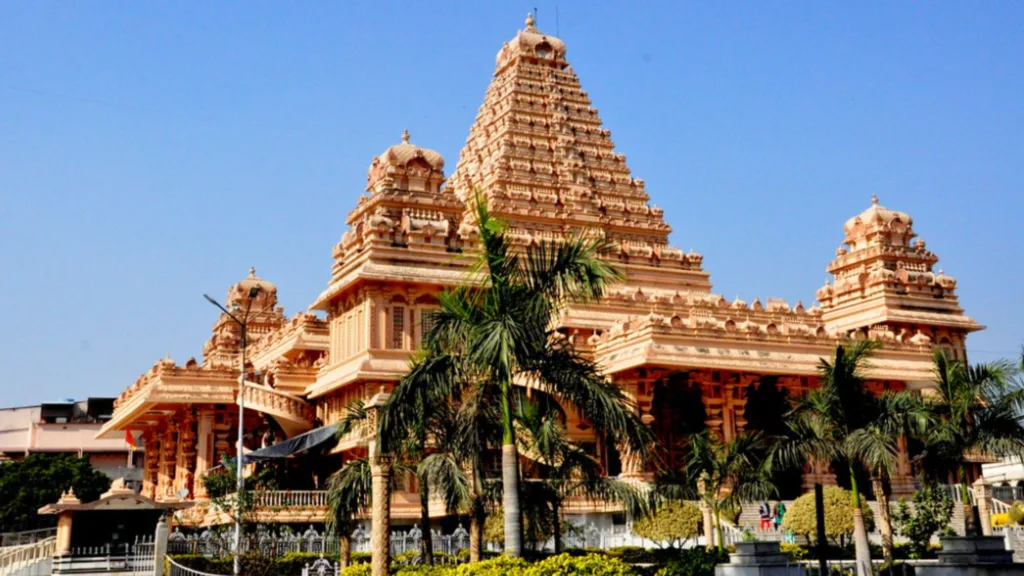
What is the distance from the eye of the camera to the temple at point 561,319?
122ft

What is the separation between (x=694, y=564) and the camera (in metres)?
21.5

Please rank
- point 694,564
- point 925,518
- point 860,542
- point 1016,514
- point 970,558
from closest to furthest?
point 970,558, point 694,564, point 860,542, point 925,518, point 1016,514

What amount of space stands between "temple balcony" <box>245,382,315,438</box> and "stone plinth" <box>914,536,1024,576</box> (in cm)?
2478

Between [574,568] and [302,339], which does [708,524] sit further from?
[302,339]

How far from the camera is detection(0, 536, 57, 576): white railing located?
98.2 feet

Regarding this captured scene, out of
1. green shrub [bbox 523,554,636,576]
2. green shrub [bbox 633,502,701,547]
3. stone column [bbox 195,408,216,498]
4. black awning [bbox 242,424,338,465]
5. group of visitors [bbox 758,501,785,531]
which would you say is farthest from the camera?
stone column [bbox 195,408,216,498]

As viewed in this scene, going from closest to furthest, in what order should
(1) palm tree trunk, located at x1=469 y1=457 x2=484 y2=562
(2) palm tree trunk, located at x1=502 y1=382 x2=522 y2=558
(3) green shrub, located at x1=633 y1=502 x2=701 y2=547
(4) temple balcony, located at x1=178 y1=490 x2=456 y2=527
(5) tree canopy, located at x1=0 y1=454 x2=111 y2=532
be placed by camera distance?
(2) palm tree trunk, located at x1=502 y1=382 x2=522 y2=558, (1) palm tree trunk, located at x1=469 y1=457 x2=484 y2=562, (3) green shrub, located at x1=633 y1=502 x2=701 y2=547, (4) temple balcony, located at x1=178 y1=490 x2=456 y2=527, (5) tree canopy, located at x1=0 y1=454 x2=111 y2=532

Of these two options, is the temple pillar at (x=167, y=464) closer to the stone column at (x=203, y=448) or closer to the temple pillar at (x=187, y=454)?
the temple pillar at (x=187, y=454)

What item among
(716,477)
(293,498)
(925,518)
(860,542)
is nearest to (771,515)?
(925,518)

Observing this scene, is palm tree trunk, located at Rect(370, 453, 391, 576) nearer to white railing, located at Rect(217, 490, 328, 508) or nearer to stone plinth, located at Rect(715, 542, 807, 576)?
stone plinth, located at Rect(715, 542, 807, 576)

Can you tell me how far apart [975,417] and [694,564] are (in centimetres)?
889

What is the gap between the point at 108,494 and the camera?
3009 centimetres

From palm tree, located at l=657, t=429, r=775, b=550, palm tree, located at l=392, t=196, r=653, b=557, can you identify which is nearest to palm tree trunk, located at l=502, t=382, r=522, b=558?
palm tree, located at l=392, t=196, r=653, b=557

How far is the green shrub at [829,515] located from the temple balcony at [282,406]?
18.7m
